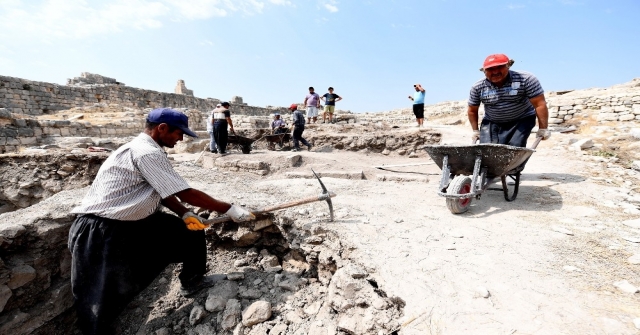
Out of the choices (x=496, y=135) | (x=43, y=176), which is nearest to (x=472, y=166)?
(x=496, y=135)

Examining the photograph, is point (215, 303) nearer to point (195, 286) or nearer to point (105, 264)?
point (195, 286)

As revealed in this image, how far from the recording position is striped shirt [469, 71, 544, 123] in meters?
3.18

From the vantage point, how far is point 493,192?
12.6 ft

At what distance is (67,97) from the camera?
12.7 m

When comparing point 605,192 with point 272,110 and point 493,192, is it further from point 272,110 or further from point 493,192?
point 272,110

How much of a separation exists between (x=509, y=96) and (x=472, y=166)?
0.90 metres

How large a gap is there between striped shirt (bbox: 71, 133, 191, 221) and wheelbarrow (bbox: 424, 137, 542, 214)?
243 centimetres

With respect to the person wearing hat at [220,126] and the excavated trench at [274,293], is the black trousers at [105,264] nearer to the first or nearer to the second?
the excavated trench at [274,293]

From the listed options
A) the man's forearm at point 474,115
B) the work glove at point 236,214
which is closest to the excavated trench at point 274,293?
the work glove at point 236,214

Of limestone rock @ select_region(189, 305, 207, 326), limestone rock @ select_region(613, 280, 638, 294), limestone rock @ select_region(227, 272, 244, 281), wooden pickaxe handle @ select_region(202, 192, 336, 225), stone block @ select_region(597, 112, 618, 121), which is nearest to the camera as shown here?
limestone rock @ select_region(613, 280, 638, 294)

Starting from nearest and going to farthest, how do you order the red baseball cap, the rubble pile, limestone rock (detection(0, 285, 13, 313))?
limestone rock (detection(0, 285, 13, 313)), the red baseball cap, the rubble pile

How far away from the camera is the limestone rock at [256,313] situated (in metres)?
2.12

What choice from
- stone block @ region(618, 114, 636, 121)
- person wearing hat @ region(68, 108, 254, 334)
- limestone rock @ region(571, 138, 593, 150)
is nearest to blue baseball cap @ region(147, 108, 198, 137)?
person wearing hat @ region(68, 108, 254, 334)

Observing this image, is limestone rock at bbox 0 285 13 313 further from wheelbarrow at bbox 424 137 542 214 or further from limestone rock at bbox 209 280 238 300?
wheelbarrow at bbox 424 137 542 214
